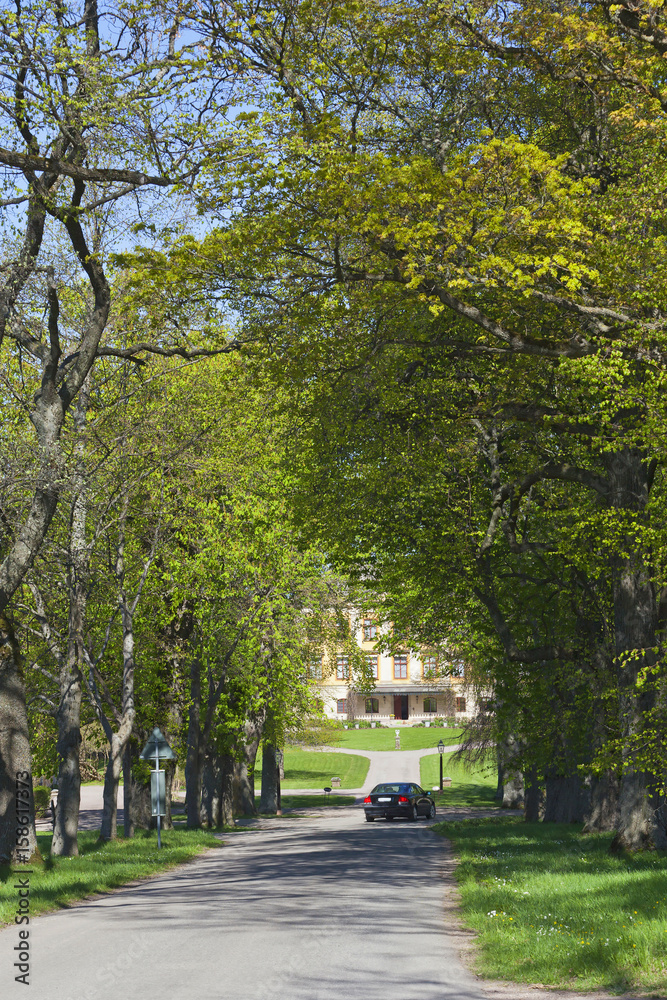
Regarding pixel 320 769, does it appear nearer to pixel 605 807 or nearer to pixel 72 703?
pixel 605 807

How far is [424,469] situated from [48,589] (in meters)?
9.46

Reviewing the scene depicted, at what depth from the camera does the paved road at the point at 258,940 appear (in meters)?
8.77

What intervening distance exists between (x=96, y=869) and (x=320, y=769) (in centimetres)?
6653

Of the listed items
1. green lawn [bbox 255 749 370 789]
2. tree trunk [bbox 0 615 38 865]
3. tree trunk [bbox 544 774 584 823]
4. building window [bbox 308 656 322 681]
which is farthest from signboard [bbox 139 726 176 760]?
green lawn [bbox 255 749 370 789]

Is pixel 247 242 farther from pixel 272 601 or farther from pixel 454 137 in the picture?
pixel 272 601

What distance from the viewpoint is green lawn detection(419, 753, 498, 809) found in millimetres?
56800

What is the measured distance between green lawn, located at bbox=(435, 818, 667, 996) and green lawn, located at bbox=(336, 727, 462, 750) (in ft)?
250

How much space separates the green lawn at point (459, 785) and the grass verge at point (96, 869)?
2116 centimetres

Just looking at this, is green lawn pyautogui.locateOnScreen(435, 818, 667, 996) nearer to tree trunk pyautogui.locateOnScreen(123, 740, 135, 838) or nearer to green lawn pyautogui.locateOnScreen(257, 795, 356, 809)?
tree trunk pyautogui.locateOnScreen(123, 740, 135, 838)

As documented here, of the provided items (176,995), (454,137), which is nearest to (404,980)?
(176,995)

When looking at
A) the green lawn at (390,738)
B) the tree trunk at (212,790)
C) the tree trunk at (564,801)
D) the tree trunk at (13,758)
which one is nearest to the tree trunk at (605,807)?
the tree trunk at (564,801)

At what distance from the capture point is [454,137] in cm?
1866

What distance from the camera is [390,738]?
106312 mm

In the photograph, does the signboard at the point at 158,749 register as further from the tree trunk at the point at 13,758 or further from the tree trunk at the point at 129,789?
the tree trunk at the point at 129,789
